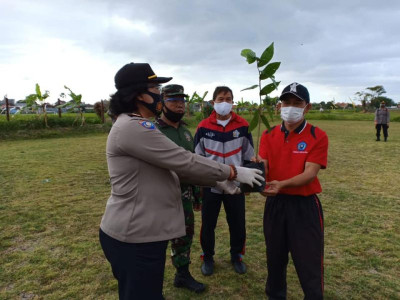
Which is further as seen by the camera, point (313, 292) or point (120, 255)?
point (313, 292)

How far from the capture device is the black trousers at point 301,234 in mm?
A: 2213

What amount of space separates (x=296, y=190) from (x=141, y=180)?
1173mm

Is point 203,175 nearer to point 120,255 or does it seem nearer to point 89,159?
point 120,255

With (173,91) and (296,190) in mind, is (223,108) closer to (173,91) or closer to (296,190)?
(173,91)

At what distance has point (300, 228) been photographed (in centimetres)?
225

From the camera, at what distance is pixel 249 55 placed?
82.0 inches

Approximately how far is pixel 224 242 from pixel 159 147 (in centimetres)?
273

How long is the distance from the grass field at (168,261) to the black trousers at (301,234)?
785 millimetres

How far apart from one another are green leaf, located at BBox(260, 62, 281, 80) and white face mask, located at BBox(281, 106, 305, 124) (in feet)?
1.21

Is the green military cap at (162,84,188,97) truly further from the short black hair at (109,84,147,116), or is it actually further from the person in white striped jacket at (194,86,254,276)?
the short black hair at (109,84,147,116)

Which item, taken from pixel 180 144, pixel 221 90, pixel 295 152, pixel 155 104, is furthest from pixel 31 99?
pixel 295 152

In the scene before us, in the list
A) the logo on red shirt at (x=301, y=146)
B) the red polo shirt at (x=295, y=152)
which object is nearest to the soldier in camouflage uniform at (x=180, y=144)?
the red polo shirt at (x=295, y=152)

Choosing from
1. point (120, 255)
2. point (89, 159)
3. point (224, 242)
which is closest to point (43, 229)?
point (224, 242)

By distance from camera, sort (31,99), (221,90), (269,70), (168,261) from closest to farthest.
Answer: (269,70) → (221,90) → (168,261) → (31,99)
